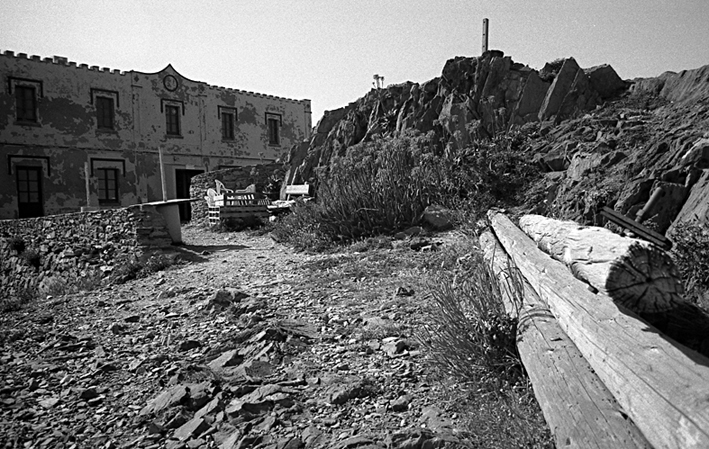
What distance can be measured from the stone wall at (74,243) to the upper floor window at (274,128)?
1232 centimetres

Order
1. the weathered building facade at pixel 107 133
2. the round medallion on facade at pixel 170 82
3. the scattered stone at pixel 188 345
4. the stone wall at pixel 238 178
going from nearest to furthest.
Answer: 1. the scattered stone at pixel 188 345
2. the stone wall at pixel 238 178
3. the weathered building facade at pixel 107 133
4. the round medallion on facade at pixel 170 82

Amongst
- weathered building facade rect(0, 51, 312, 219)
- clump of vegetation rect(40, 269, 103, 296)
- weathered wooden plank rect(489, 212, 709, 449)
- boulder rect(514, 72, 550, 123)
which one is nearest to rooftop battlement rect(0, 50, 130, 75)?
weathered building facade rect(0, 51, 312, 219)

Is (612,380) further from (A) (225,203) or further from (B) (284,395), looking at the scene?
(A) (225,203)

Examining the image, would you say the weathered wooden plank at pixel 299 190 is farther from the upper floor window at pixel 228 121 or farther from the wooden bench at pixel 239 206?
the upper floor window at pixel 228 121

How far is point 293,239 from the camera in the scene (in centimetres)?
1002

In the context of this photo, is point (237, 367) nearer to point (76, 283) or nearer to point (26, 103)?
point (76, 283)

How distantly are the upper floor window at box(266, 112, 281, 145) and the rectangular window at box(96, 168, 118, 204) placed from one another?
293 inches

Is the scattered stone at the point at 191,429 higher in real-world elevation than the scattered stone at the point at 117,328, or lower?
lower

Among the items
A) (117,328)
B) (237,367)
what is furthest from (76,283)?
(237,367)

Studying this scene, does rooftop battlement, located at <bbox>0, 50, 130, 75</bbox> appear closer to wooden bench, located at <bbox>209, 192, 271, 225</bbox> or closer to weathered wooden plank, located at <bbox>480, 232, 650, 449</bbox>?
wooden bench, located at <bbox>209, 192, 271, 225</bbox>

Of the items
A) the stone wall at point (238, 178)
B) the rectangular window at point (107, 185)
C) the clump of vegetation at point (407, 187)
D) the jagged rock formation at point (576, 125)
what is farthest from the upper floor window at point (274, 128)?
the clump of vegetation at point (407, 187)

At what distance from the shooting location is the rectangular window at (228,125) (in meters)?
23.0

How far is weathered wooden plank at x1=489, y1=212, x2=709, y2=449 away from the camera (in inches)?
Result: 53.1

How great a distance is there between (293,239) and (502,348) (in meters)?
7.41
